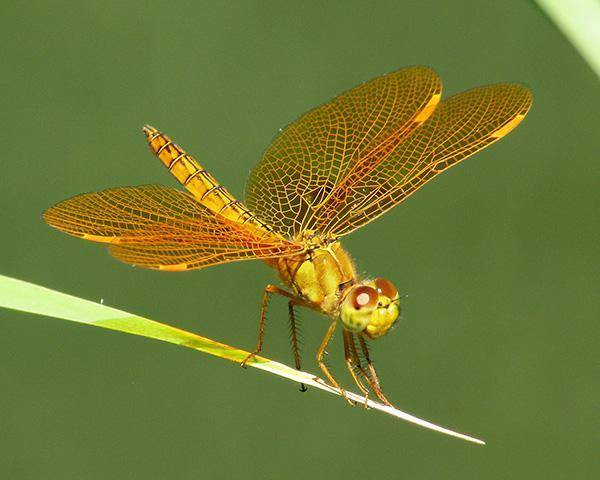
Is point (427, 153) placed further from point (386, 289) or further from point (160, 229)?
point (160, 229)

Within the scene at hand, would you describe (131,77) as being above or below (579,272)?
above

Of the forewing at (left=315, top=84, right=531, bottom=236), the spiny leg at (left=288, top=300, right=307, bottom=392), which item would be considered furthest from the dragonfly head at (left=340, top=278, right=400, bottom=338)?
the forewing at (left=315, top=84, right=531, bottom=236)

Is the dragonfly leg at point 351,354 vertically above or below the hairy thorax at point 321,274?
below

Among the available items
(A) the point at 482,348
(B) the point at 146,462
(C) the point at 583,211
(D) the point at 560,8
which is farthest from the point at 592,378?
(D) the point at 560,8

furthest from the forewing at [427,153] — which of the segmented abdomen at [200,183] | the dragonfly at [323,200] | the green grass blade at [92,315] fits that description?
the green grass blade at [92,315]

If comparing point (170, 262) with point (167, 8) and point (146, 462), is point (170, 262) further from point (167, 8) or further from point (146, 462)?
point (167, 8)

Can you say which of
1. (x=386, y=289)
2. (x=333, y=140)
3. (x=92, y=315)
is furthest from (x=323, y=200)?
(x=92, y=315)

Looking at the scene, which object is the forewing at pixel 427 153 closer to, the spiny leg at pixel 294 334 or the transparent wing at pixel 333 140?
the transparent wing at pixel 333 140
